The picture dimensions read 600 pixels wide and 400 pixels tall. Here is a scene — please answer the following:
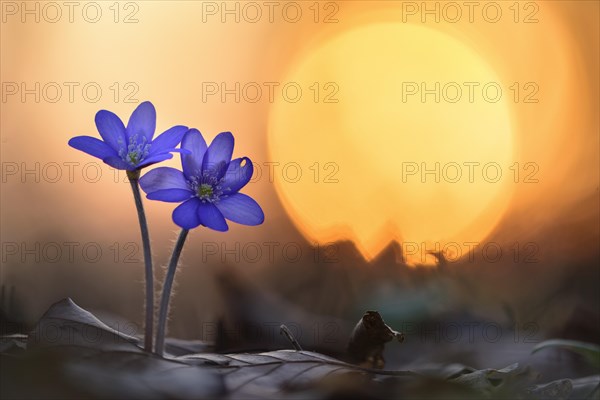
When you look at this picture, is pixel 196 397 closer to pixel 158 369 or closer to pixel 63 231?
pixel 158 369

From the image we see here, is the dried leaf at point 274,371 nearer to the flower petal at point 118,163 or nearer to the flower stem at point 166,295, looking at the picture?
the flower stem at point 166,295

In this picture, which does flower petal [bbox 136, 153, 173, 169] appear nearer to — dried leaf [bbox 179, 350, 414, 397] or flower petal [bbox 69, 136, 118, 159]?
flower petal [bbox 69, 136, 118, 159]

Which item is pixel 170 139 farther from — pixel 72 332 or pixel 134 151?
pixel 72 332

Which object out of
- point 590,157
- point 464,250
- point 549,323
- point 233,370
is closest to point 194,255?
point 464,250

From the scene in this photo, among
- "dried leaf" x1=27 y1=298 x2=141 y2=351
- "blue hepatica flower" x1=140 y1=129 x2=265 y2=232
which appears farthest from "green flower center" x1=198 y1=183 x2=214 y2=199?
"dried leaf" x1=27 y1=298 x2=141 y2=351

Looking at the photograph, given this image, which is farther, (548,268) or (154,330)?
(548,268)

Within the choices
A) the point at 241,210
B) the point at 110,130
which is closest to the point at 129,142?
the point at 110,130

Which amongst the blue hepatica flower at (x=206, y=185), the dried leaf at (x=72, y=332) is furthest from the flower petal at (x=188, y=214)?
the dried leaf at (x=72, y=332)

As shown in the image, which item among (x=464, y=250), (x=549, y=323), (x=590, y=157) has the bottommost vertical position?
(x=549, y=323)
